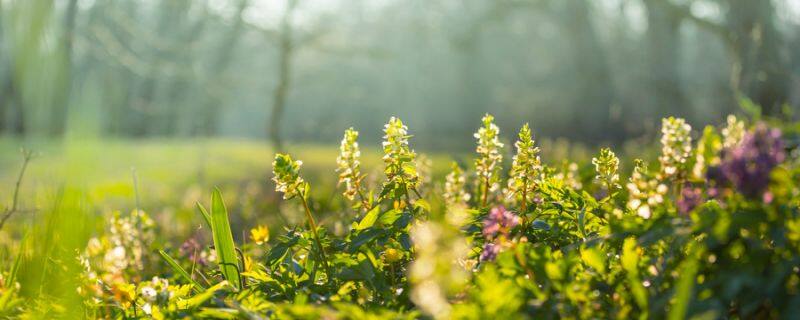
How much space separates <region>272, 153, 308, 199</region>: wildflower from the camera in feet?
4.97

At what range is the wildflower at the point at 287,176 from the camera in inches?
59.7

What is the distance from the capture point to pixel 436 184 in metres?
3.65

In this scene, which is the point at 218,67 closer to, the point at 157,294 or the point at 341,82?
the point at 341,82

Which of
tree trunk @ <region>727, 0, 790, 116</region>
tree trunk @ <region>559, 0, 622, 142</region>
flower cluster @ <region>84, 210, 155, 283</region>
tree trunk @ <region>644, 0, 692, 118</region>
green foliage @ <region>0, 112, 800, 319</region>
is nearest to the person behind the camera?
green foliage @ <region>0, 112, 800, 319</region>

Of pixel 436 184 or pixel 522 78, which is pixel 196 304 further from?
pixel 522 78

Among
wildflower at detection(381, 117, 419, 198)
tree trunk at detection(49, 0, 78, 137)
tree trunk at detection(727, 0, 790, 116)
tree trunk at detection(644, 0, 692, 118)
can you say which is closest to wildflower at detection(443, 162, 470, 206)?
wildflower at detection(381, 117, 419, 198)

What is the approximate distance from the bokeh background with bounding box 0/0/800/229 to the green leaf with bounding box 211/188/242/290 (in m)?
0.36

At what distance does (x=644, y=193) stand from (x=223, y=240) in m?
1.14

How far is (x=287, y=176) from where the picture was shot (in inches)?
60.9

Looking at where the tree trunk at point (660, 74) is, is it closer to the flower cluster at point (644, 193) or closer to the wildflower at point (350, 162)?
the flower cluster at point (644, 193)

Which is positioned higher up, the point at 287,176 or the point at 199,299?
the point at 287,176

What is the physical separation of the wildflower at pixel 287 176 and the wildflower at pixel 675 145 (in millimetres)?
908

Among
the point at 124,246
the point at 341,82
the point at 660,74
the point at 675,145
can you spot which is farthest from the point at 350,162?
the point at 341,82

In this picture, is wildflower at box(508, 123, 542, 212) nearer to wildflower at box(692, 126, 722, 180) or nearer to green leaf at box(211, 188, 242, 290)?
wildflower at box(692, 126, 722, 180)
